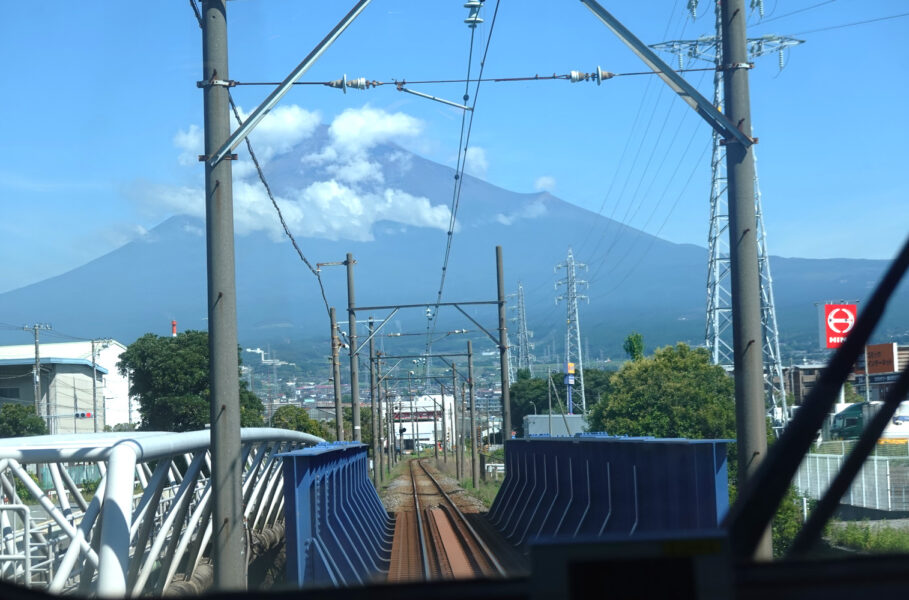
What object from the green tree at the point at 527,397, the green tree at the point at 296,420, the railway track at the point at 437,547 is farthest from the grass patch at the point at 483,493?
the green tree at the point at 527,397

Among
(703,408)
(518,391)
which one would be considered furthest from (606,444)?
(518,391)

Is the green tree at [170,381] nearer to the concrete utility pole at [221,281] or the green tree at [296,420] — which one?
the green tree at [296,420]

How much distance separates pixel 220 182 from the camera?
861cm

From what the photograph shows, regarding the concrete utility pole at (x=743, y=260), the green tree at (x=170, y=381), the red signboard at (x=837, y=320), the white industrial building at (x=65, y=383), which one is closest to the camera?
the concrete utility pole at (x=743, y=260)

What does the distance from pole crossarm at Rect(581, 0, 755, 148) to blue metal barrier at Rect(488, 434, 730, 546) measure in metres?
2.61

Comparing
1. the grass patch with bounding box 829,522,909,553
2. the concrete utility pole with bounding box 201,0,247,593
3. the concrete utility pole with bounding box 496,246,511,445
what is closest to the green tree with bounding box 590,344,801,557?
the concrete utility pole with bounding box 496,246,511,445

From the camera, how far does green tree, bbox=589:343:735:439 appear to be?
39128 millimetres

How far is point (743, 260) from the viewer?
26.3 ft

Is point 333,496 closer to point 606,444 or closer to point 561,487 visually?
point 561,487

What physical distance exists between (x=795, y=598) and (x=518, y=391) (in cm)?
9469

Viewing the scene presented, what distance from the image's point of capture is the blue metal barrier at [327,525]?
1048cm

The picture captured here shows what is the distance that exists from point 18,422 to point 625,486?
115 ft

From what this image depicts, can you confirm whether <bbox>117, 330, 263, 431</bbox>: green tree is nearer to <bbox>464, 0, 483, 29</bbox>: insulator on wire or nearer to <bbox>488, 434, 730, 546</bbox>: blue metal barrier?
<bbox>488, 434, 730, 546</bbox>: blue metal barrier

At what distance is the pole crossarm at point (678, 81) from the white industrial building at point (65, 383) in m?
37.4
